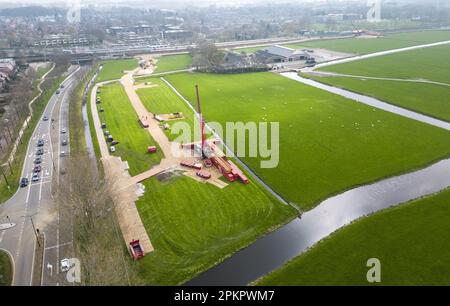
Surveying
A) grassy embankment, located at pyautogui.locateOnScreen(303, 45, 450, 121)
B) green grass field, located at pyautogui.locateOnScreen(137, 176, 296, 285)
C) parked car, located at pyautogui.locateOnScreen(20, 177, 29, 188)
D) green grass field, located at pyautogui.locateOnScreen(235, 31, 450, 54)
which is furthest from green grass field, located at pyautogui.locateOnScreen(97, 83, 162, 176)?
green grass field, located at pyautogui.locateOnScreen(235, 31, 450, 54)

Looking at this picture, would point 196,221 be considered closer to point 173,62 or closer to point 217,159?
point 217,159

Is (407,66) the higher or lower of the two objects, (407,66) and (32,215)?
the higher

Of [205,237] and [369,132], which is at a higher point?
[369,132]

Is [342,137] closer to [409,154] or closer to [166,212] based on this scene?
[409,154]

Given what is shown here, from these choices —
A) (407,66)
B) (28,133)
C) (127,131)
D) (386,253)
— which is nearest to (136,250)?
(386,253)

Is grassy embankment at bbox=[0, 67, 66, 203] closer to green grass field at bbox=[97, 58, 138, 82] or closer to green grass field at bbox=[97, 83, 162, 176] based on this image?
green grass field at bbox=[97, 58, 138, 82]

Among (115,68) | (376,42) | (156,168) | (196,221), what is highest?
(376,42)
